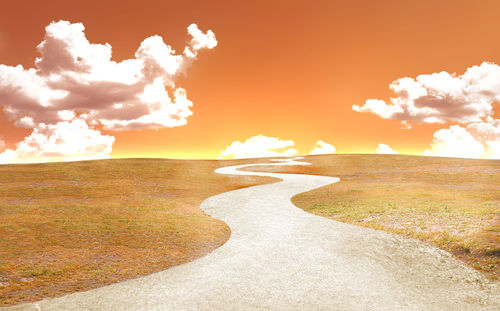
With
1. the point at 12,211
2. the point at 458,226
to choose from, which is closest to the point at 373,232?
the point at 458,226

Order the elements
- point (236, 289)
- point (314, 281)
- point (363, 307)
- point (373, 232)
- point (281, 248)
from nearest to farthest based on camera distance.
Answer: point (363, 307), point (236, 289), point (314, 281), point (281, 248), point (373, 232)

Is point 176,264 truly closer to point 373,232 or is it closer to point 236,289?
point 236,289

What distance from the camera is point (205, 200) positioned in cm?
2631

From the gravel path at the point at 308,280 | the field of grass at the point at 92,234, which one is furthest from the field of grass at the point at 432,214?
the field of grass at the point at 92,234

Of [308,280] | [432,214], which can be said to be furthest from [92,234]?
[432,214]

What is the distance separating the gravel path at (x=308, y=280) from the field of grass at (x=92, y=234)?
1.28 m

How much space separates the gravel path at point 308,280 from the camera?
8.23 metres

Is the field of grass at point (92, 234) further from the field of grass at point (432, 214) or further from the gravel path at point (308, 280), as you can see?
the field of grass at point (432, 214)

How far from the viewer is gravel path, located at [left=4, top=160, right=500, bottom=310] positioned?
8227 millimetres

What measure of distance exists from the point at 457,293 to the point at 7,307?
42.7 ft

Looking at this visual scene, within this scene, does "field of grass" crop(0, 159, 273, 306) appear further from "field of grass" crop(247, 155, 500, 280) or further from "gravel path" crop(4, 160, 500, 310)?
"field of grass" crop(247, 155, 500, 280)

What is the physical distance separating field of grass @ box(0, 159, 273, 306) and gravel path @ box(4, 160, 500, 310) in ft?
4.21

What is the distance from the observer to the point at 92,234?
15461 millimetres

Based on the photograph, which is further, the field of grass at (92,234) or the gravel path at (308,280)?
the field of grass at (92,234)
